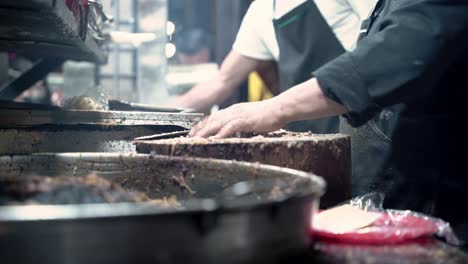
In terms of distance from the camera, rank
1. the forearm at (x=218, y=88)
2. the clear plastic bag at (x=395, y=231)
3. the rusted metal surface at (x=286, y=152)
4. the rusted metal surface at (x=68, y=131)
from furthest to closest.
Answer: the forearm at (x=218, y=88)
the rusted metal surface at (x=68, y=131)
the rusted metal surface at (x=286, y=152)
the clear plastic bag at (x=395, y=231)

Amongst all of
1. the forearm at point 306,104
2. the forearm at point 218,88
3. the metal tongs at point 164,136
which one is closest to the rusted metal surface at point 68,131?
the metal tongs at point 164,136

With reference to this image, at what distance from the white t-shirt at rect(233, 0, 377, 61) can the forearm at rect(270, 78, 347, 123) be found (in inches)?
45.7

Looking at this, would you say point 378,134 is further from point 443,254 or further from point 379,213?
point 443,254

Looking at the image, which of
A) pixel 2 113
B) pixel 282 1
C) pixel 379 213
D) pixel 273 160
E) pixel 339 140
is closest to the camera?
pixel 379 213

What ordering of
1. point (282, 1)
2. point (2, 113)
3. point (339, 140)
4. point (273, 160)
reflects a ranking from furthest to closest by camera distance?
point (282, 1)
point (2, 113)
point (339, 140)
point (273, 160)

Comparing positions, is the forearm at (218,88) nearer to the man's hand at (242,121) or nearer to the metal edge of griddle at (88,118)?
the metal edge of griddle at (88,118)

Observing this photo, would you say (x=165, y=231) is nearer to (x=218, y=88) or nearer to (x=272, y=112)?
(x=272, y=112)

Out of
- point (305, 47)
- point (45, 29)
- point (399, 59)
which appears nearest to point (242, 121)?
point (399, 59)

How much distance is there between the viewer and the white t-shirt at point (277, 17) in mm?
2972

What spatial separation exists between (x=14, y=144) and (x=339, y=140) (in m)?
1.07

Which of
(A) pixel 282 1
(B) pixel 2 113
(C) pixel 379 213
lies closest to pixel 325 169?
(C) pixel 379 213

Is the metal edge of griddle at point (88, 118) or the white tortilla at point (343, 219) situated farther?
the metal edge of griddle at point (88, 118)

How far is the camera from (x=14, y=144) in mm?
1860

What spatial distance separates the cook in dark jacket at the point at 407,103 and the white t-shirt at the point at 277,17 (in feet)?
2.50
